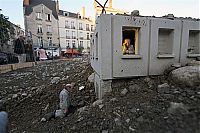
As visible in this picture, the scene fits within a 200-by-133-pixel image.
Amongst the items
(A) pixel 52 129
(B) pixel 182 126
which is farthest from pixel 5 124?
(B) pixel 182 126

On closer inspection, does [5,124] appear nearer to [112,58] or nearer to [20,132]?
[20,132]

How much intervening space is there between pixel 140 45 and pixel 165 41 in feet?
4.21

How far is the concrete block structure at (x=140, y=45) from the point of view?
17.1ft

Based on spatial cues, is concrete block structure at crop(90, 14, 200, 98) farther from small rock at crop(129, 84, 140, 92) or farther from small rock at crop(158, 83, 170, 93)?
small rock at crop(158, 83, 170, 93)

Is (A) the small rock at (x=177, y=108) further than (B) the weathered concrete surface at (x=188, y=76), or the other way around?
(B) the weathered concrete surface at (x=188, y=76)

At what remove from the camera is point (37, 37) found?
3894 centimetres

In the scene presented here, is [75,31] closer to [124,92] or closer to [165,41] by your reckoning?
[165,41]

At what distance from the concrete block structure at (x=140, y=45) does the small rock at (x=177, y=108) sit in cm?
202

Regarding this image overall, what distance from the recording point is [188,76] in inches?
177

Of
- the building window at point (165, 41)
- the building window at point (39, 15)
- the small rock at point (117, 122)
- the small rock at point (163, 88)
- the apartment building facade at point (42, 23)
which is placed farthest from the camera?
the building window at point (39, 15)

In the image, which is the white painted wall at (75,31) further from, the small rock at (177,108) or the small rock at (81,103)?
the small rock at (177,108)

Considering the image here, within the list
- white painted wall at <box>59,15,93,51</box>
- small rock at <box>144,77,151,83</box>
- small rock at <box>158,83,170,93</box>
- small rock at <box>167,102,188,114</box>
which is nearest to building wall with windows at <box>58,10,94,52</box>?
white painted wall at <box>59,15,93,51</box>

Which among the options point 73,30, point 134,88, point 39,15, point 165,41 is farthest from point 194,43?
point 73,30

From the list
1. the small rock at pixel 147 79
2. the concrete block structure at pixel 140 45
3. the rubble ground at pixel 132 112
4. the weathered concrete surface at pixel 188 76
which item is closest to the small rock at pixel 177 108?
the rubble ground at pixel 132 112
